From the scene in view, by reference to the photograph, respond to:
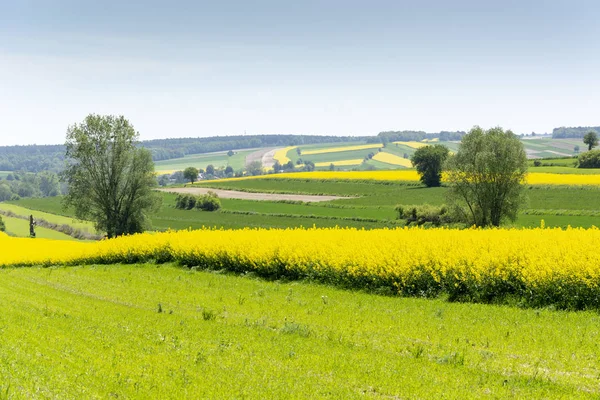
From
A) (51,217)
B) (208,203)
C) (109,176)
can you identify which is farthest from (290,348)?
(51,217)

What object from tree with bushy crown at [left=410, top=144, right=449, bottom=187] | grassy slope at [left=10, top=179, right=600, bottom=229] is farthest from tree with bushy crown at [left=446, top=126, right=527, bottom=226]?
tree with bushy crown at [left=410, top=144, right=449, bottom=187]

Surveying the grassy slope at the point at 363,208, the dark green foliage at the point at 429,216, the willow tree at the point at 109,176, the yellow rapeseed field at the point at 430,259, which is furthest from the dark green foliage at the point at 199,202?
the yellow rapeseed field at the point at 430,259

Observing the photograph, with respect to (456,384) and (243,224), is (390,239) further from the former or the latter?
(243,224)

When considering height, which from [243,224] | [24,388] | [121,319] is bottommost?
[243,224]

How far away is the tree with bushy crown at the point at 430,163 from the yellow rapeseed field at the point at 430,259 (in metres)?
68.1

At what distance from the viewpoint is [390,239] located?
23906 mm

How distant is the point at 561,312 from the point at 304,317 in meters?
7.44

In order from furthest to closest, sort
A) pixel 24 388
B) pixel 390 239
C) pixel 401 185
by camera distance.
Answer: pixel 401 185 < pixel 390 239 < pixel 24 388

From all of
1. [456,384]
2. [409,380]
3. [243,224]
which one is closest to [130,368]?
[409,380]

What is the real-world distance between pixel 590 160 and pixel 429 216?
179 ft

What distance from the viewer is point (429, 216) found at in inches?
2434

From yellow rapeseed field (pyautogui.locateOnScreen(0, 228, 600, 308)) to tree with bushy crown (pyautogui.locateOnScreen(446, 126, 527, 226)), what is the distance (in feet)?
103

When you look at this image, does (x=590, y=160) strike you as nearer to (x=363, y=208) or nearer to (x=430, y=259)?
(x=363, y=208)

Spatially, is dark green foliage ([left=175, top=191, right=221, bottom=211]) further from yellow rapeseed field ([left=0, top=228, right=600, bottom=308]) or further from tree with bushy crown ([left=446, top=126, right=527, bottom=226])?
yellow rapeseed field ([left=0, top=228, right=600, bottom=308])
